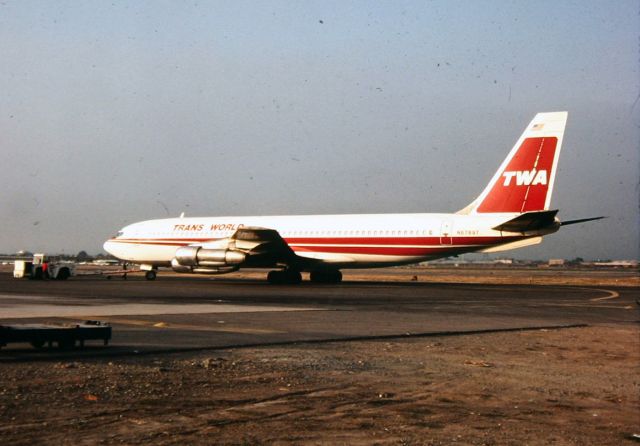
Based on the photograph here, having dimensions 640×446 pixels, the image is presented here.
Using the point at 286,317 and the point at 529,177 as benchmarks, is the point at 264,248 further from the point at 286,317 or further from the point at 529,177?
the point at 286,317

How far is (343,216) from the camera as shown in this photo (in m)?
43.3

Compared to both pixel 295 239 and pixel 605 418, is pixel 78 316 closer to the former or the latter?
pixel 605 418

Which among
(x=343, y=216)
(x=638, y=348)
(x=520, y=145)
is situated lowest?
(x=638, y=348)

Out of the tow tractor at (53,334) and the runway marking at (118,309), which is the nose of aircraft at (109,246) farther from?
the tow tractor at (53,334)

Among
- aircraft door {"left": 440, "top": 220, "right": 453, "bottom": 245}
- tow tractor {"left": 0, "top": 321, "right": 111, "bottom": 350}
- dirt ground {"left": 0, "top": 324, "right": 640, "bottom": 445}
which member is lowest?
dirt ground {"left": 0, "top": 324, "right": 640, "bottom": 445}

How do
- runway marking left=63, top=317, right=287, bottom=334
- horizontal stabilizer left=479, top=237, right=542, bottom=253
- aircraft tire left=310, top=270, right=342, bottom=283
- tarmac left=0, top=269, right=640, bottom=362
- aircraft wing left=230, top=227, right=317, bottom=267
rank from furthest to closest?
1. aircraft tire left=310, top=270, right=342, bottom=283
2. aircraft wing left=230, top=227, right=317, bottom=267
3. horizontal stabilizer left=479, top=237, right=542, bottom=253
4. runway marking left=63, top=317, right=287, bottom=334
5. tarmac left=0, top=269, right=640, bottom=362

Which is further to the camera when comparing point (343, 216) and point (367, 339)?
point (343, 216)

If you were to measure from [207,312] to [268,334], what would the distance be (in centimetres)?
595

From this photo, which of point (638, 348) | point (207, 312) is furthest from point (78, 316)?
point (638, 348)

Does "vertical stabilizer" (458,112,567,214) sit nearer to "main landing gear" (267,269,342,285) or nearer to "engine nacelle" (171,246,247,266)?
"main landing gear" (267,269,342,285)

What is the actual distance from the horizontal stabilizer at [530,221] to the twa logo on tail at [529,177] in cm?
281

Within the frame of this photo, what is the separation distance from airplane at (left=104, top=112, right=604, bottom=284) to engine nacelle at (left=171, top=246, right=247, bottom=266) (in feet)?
0.18

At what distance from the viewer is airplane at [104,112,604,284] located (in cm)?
3738

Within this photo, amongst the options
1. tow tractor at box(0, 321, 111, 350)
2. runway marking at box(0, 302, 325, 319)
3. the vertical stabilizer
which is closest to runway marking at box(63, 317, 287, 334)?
runway marking at box(0, 302, 325, 319)
